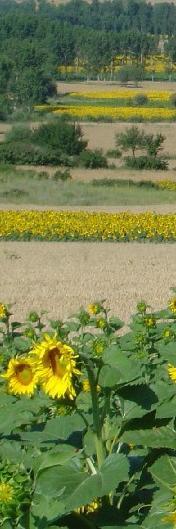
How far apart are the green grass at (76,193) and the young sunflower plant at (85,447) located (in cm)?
2825

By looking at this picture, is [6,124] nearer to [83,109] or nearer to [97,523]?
[83,109]

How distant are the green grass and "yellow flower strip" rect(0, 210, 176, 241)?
315 inches

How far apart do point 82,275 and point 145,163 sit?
28.3 meters

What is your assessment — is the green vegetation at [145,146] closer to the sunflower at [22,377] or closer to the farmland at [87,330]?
the farmland at [87,330]

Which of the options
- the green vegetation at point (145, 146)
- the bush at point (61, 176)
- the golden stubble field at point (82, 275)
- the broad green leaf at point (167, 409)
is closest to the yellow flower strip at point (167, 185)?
the bush at point (61, 176)

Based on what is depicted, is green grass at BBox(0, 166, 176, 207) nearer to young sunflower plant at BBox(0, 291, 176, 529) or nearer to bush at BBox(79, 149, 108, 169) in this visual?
bush at BBox(79, 149, 108, 169)

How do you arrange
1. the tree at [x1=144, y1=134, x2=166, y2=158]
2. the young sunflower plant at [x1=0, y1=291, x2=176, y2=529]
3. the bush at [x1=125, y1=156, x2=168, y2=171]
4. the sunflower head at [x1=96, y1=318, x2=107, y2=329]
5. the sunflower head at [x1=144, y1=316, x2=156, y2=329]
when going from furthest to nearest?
the tree at [x1=144, y1=134, x2=166, y2=158]
the bush at [x1=125, y1=156, x2=168, y2=171]
the sunflower head at [x1=96, y1=318, x2=107, y2=329]
the sunflower head at [x1=144, y1=316, x2=156, y2=329]
the young sunflower plant at [x1=0, y1=291, x2=176, y2=529]

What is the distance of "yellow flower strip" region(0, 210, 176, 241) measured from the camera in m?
21.8

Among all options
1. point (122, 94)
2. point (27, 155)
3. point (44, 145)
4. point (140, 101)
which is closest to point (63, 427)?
point (27, 155)

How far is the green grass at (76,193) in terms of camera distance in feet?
103

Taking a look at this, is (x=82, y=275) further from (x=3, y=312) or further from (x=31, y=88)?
(x=31, y=88)

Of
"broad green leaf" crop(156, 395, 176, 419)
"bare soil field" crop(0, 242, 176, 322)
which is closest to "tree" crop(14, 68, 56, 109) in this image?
"bare soil field" crop(0, 242, 176, 322)

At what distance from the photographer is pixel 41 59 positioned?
106 metres

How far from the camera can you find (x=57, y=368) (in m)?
2.05
